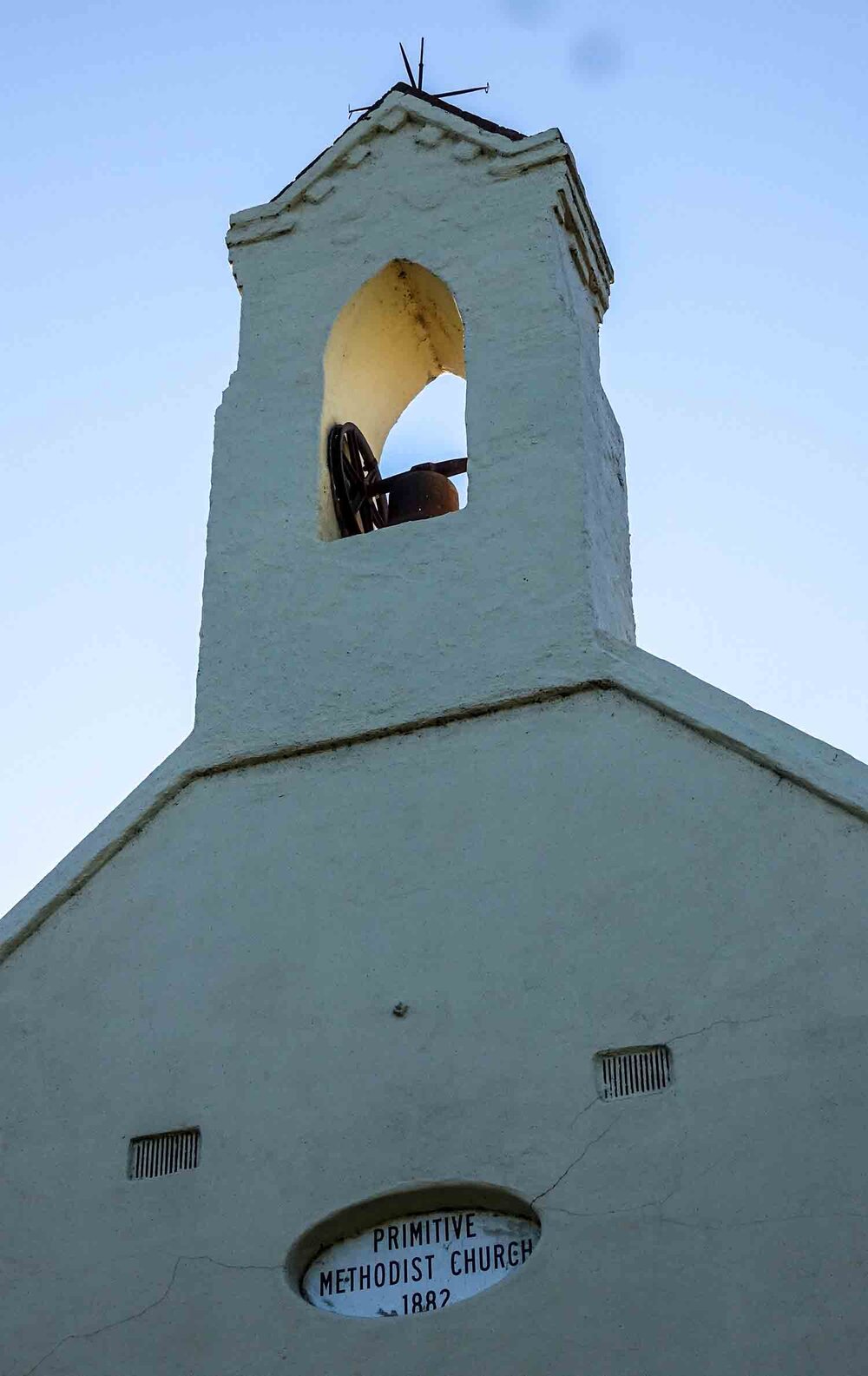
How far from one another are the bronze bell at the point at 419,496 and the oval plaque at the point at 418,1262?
4.35 m

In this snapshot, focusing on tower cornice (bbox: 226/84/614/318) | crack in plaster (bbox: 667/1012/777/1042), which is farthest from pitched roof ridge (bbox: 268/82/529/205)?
crack in plaster (bbox: 667/1012/777/1042)

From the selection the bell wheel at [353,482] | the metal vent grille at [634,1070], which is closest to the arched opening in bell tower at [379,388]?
the bell wheel at [353,482]

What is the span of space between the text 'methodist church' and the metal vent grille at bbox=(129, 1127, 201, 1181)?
0.04ft

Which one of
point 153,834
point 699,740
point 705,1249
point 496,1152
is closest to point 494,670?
point 699,740

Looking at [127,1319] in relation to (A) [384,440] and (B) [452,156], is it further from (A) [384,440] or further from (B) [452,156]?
(B) [452,156]

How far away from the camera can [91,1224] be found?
26.6 feet

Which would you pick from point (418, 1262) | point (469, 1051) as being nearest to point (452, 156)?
point (469, 1051)

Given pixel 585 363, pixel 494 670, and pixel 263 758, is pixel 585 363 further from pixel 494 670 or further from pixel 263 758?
pixel 263 758

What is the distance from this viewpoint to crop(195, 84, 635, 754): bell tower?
941 centimetres

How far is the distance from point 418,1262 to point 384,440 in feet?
17.7

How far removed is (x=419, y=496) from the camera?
11.0 m

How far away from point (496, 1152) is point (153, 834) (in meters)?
2.50

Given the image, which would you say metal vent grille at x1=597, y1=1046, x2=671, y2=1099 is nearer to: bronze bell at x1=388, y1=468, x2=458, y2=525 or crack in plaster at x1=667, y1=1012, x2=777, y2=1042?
crack in plaster at x1=667, y1=1012, x2=777, y2=1042

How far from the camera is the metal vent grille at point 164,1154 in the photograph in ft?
26.8
